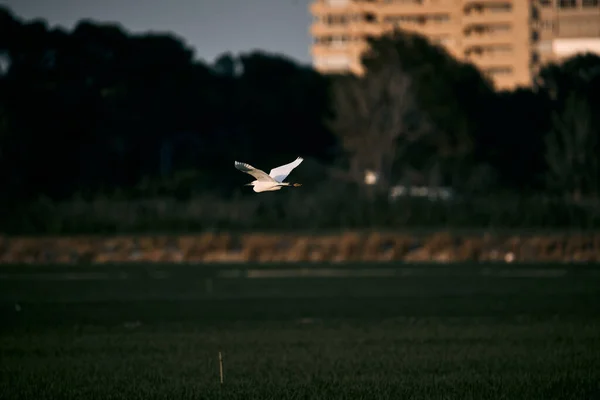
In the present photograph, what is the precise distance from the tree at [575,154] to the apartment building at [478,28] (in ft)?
186

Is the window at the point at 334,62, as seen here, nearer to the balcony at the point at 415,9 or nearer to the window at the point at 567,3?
the balcony at the point at 415,9

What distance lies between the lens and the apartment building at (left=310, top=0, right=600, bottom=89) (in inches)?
4564

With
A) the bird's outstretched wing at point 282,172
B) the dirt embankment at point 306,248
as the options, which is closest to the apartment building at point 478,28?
the dirt embankment at point 306,248

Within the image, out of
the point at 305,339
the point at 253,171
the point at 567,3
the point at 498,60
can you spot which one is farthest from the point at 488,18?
the point at 253,171

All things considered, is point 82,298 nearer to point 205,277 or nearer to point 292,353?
point 205,277

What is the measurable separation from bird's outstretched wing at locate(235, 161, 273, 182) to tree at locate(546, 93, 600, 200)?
144ft

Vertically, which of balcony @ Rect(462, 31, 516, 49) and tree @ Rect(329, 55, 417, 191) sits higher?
balcony @ Rect(462, 31, 516, 49)

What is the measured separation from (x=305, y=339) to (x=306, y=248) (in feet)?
71.6

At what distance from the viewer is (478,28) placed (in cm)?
12119

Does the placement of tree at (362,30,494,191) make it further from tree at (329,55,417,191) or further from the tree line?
tree at (329,55,417,191)

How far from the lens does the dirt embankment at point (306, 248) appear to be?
129ft

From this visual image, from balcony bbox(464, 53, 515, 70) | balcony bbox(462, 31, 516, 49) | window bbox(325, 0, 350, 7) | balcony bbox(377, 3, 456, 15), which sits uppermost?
window bbox(325, 0, 350, 7)

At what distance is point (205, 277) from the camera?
31.5 meters

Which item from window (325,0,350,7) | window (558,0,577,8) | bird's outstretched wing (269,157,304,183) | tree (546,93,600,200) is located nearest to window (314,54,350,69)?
window (325,0,350,7)
